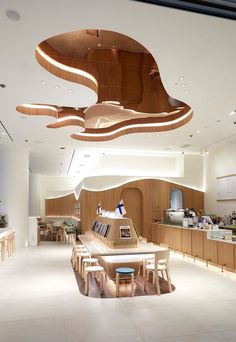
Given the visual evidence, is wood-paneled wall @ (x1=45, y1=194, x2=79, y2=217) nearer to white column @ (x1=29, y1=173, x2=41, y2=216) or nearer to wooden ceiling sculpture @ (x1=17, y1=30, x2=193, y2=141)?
white column @ (x1=29, y1=173, x2=41, y2=216)

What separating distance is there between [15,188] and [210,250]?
7530mm

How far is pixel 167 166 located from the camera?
48.3ft

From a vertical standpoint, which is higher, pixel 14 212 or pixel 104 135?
pixel 104 135

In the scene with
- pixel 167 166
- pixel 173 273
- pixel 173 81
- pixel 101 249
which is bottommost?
pixel 173 273

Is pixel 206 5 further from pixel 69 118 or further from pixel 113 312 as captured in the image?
pixel 69 118

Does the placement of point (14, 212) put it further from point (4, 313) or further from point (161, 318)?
point (161, 318)

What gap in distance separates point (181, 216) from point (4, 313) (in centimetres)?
809

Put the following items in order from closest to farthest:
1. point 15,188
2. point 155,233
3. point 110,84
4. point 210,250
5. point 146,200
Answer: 1. point 110,84
2. point 210,250
3. point 15,188
4. point 155,233
5. point 146,200

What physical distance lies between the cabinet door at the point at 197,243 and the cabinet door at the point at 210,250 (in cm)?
21

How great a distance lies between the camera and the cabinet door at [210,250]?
324 inches

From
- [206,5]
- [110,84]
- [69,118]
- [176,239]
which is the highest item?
[110,84]

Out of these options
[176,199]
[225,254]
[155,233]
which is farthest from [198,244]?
[176,199]

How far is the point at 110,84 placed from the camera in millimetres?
7520

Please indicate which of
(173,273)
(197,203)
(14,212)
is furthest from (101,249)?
(197,203)
